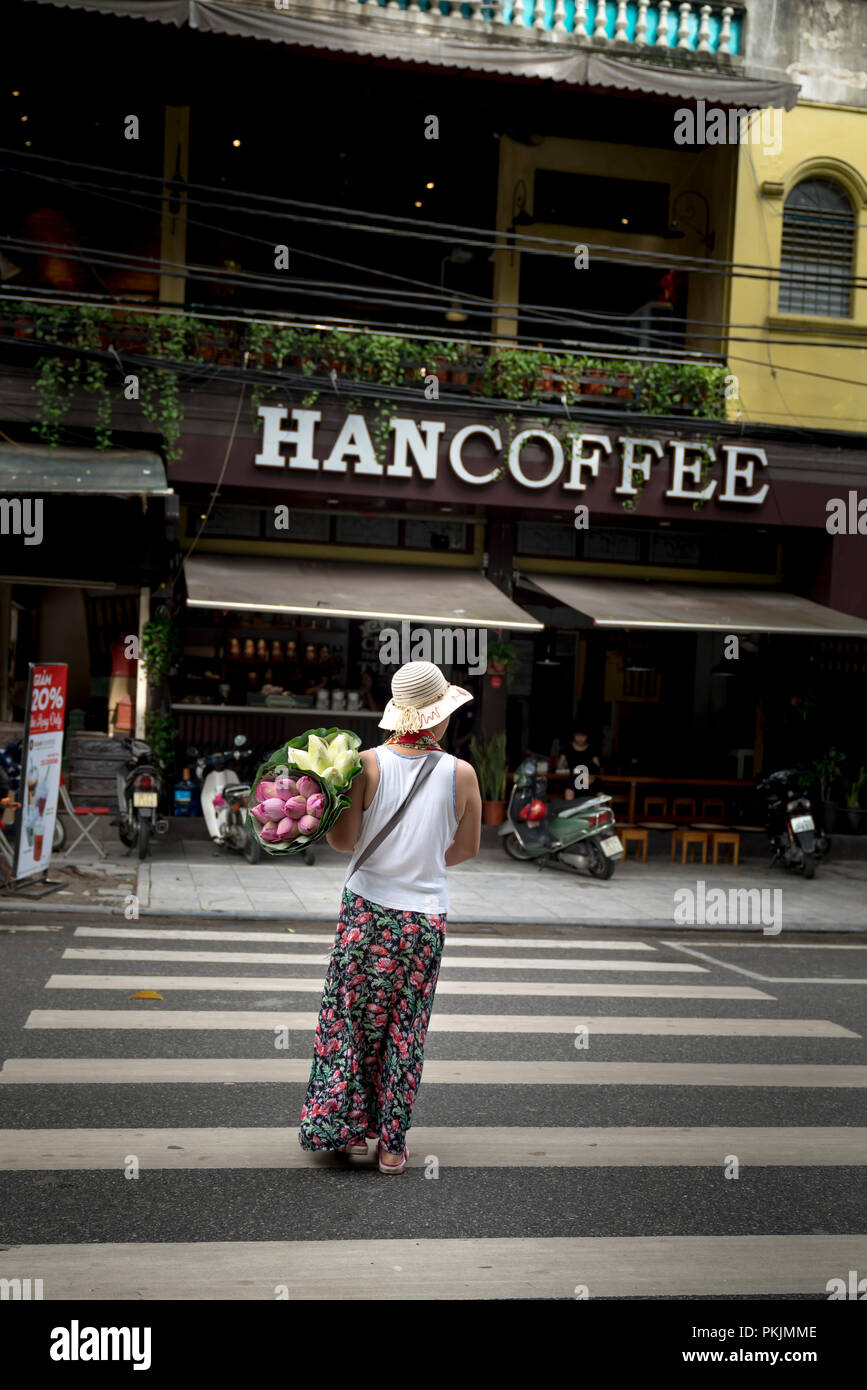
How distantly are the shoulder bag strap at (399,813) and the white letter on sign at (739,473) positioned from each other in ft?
41.3

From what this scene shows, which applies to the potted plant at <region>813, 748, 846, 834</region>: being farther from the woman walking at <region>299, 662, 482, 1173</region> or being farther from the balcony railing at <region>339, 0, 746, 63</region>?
the woman walking at <region>299, 662, 482, 1173</region>

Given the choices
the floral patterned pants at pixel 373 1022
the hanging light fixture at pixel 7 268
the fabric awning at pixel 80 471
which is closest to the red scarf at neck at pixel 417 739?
the floral patterned pants at pixel 373 1022

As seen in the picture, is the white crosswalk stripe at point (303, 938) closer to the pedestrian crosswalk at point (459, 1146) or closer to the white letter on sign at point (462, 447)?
the pedestrian crosswalk at point (459, 1146)

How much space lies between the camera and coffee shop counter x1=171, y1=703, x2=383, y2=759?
1647 centimetres

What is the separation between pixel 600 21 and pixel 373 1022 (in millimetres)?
15506

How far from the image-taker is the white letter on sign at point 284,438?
15430 millimetres

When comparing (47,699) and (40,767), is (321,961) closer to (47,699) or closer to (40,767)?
(40,767)

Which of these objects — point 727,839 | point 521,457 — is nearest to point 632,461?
point 521,457

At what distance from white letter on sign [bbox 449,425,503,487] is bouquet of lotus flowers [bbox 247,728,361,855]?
11.5 metres

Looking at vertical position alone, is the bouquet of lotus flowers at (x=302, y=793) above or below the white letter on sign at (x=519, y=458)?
below

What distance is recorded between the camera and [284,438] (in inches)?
611

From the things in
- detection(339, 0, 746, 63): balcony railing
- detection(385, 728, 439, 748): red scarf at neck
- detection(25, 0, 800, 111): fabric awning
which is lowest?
detection(385, 728, 439, 748): red scarf at neck

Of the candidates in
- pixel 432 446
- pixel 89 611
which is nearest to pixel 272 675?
pixel 89 611

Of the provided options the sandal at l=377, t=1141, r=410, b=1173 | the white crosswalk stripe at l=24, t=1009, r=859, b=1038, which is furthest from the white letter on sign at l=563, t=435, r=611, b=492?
the sandal at l=377, t=1141, r=410, b=1173
